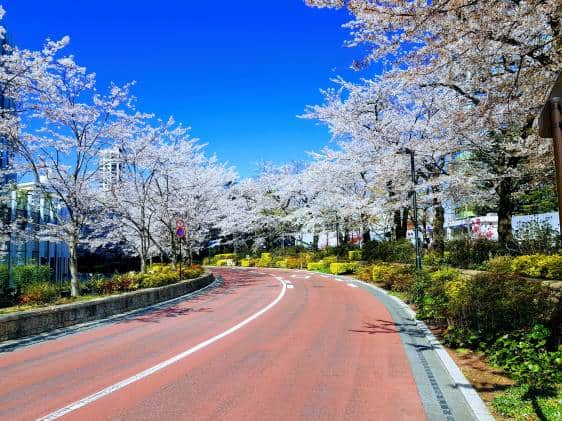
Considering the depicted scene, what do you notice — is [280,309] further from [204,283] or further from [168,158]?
[168,158]

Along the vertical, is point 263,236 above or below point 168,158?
below

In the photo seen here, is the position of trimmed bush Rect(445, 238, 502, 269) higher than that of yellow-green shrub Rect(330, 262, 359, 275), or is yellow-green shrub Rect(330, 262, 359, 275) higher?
trimmed bush Rect(445, 238, 502, 269)

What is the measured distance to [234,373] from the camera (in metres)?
6.52

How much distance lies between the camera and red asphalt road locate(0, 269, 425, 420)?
5012mm

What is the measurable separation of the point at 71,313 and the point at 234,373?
6.32 meters

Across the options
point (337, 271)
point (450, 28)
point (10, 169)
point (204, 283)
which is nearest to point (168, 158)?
point (204, 283)

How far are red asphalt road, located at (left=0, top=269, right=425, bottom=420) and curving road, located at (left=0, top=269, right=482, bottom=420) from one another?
0.02m

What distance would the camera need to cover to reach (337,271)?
1144 inches

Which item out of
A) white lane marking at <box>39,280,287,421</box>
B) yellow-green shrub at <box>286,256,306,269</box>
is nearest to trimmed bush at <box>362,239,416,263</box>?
yellow-green shrub at <box>286,256,306,269</box>

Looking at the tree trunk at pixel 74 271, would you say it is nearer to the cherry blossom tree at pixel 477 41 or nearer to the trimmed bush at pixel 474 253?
the cherry blossom tree at pixel 477 41

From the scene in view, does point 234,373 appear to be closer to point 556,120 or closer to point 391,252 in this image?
point 556,120

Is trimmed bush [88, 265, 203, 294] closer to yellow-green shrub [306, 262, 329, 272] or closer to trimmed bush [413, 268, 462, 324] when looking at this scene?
trimmed bush [413, 268, 462, 324]

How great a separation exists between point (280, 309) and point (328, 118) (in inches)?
586

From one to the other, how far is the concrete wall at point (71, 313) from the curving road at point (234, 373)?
67cm
